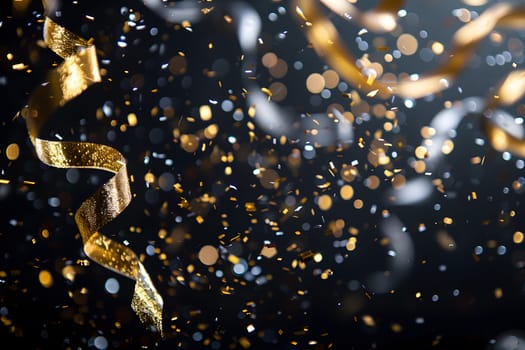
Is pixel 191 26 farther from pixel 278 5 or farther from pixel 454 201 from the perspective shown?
pixel 454 201

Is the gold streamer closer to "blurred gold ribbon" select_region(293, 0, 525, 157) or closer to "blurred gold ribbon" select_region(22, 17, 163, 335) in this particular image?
"blurred gold ribbon" select_region(293, 0, 525, 157)

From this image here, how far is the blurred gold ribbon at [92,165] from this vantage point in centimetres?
51

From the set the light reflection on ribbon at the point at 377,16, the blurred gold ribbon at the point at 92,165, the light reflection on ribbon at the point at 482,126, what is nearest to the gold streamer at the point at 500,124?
the light reflection on ribbon at the point at 482,126

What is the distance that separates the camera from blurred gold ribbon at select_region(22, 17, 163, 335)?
0.51 meters

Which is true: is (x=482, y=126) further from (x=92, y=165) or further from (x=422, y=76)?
(x=92, y=165)

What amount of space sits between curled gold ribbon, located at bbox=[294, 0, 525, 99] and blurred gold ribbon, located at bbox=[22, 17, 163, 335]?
0.65 ft

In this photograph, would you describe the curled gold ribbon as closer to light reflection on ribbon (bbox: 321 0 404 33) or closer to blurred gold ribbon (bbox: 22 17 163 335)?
light reflection on ribbon (bbox: 321 0 404 33)

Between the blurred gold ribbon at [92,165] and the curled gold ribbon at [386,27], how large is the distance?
0.20 metres

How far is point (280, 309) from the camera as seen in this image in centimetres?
52

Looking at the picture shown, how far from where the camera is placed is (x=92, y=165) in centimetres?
51

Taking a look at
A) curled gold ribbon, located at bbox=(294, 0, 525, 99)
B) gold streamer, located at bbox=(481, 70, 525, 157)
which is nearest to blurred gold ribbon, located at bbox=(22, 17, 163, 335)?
curled gold ribbon, located at bbox=(294, 0, 525, 99)

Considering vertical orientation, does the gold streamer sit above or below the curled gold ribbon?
below

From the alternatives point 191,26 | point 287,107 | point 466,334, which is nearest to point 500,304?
point 466,334

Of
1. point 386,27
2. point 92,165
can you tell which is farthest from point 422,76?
point 92,165
